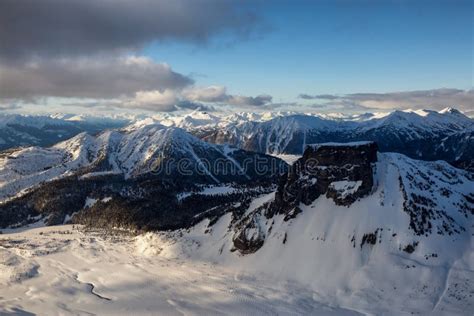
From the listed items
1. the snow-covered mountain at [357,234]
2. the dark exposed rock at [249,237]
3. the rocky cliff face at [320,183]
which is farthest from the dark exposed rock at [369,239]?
the dark exposed rock at [249,237]

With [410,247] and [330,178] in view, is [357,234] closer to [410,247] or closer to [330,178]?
[410,247]

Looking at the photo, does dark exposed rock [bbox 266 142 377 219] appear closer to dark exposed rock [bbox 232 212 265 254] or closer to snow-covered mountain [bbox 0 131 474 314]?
snow-covered mountain [bbox 0 131 474 314]

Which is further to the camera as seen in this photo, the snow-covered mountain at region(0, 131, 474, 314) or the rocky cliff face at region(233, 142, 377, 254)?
the rocky cliff face at region(233, 142, 377, 254)

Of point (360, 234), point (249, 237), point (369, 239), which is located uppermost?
point (360, 234)

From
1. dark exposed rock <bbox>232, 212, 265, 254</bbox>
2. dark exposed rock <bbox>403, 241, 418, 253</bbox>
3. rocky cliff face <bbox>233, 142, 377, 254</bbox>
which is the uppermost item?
rocky cliff face <bbox>233, 142, 377, 254</bbox>

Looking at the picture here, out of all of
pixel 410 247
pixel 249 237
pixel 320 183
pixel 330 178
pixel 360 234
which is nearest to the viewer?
pixel 410 247

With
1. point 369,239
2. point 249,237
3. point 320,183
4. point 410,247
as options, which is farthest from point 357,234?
point 249,237

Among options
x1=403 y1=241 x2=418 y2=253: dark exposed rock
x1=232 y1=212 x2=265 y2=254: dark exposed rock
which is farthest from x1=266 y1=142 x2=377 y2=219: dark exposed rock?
x1=403 y1=241 x2=418 y2=253: dark exposed rock

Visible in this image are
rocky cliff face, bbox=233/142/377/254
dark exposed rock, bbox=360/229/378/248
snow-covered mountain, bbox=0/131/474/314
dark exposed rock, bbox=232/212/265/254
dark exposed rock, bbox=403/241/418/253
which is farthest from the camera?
rocky cliff face, bbox=233/142/377/254

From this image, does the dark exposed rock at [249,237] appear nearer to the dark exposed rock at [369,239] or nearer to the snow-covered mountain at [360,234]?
the snow-covered mountain at [360,234]
